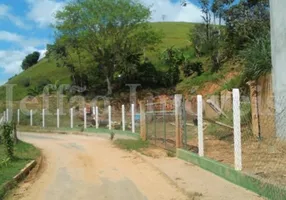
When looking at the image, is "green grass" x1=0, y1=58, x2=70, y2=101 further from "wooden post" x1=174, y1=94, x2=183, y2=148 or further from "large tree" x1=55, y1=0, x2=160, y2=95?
"wooden post" x1=174, y1=94, x2=183, y2=148

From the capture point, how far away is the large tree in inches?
1714

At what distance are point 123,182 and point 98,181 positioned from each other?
2.19 feet

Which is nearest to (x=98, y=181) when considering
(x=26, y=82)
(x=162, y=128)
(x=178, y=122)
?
(x=178, y=122)

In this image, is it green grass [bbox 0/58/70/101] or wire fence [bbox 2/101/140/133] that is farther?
green grass [bbox 0/58/70/101]

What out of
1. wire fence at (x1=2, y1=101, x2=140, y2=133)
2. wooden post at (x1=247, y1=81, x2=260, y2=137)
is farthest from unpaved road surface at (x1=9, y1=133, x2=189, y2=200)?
wire fence at (x1=2, y1=101, x2=140, y2=133)

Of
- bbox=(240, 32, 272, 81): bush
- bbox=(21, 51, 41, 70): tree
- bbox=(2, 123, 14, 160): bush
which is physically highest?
bbox=(21, 51, 41, 70): tree

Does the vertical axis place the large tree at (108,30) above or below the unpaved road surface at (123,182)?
above

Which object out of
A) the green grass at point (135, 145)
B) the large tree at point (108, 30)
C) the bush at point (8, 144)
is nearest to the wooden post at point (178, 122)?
the green grass at point (135, 145)

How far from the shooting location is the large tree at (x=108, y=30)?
43531 mm

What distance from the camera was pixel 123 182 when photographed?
10.6 metres

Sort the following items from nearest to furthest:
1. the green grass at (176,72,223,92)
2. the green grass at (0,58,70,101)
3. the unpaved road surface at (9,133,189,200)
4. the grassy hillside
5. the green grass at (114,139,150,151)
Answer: the unpaved road surface at (9,133,189,200) < the green grass at (114,139,150,151) < the green grass at (176,72,223,92) < the grassy hillside < the green grass at (0,58,70,101)

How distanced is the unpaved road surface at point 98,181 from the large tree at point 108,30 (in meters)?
29.0

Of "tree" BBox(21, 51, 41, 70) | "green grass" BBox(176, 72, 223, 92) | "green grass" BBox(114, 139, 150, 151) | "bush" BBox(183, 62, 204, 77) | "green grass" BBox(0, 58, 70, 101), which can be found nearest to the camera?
"green grass" BBox(114, 139, 150, 151)

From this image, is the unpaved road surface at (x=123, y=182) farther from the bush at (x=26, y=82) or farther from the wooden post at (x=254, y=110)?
the bush at (x=26, y=82)
